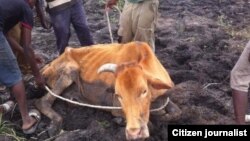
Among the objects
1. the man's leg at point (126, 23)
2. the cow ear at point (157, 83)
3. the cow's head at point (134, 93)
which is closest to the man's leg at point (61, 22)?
the man's leg at point (126, 23)

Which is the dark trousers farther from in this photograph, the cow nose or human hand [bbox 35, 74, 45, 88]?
the cow nose

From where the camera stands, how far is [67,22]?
7258 millimetres

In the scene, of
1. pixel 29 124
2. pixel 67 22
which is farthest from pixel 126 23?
pixel 29 124

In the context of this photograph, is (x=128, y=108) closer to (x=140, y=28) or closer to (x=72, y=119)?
(x=72, y=119)

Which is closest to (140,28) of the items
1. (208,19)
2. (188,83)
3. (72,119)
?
(188,83)

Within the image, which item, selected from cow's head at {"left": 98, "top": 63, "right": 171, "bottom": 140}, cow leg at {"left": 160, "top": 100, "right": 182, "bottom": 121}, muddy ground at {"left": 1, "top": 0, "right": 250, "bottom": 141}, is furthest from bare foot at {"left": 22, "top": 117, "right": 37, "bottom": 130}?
cow leg at {"left": 160, "top": 100, "right": 182, "bottom": 121}

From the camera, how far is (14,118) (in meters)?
6.50

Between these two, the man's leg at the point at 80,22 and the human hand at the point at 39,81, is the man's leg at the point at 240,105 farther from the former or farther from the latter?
the man's leg at the point at 80,22

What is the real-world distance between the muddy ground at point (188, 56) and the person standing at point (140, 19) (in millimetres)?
857

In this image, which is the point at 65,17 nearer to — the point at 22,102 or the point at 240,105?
the point at 22,102

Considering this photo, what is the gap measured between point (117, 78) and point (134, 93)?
28cm

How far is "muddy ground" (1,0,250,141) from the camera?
19.7 ft

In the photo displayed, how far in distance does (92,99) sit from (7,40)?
1338 mm

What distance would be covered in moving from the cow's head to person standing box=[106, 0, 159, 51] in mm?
1586
